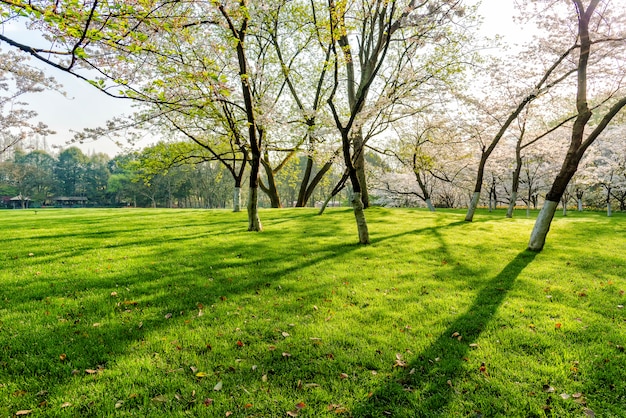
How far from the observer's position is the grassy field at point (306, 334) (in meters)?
3.53

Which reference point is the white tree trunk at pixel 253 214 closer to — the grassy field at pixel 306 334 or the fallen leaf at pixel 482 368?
the grassy field at pixel 306 334

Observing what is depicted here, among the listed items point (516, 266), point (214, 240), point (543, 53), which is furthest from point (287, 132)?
point (516, 266)

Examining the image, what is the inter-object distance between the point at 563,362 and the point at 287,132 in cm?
2076

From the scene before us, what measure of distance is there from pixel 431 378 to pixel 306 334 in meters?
1.90

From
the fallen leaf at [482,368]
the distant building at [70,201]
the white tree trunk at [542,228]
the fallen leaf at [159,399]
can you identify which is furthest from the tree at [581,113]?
the distant building at [70,201]

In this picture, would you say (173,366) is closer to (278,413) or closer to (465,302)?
(278,413)

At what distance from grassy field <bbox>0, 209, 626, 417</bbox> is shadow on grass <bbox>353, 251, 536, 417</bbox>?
0.7 inches

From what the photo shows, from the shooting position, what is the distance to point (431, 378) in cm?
394

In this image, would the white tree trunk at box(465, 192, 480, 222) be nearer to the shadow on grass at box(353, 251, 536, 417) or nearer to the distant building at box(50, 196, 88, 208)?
the shadow on grass at box(353, 251, 536, 417)

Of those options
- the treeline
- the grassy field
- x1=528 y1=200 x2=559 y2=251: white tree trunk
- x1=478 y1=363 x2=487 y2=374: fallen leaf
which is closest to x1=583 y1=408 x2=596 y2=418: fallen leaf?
the grassy field

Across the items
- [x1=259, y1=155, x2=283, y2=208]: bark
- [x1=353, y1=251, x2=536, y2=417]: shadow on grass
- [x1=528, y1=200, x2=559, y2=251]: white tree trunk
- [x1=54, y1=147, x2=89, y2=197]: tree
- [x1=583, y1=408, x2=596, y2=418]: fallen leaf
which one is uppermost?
[x1=54, y1=147, x2=89, y2=197]: tree

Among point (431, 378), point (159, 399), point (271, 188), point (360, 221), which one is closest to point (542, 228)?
point (360, 221)

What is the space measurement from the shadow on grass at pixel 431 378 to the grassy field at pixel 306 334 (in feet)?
0.06

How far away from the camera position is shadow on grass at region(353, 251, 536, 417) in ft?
11.2
